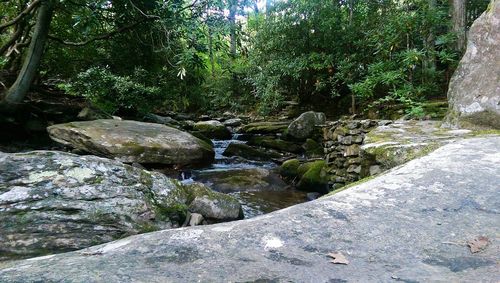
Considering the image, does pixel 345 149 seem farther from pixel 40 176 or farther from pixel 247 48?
pixel 40 176

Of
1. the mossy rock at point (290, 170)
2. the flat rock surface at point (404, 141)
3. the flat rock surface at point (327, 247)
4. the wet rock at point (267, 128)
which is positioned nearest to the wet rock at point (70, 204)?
the flat rock surface at point (327, 247)

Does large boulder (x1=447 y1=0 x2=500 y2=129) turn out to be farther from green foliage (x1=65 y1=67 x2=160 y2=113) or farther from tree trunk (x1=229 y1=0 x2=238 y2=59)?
green foliage (x1=65 y1=67 x2=160 y2=113)

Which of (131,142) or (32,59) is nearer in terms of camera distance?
(131,142)

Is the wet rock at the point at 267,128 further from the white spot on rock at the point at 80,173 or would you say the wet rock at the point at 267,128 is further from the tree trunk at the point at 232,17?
the white spot on rock at the point at 80,173

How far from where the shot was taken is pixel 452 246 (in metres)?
1.61

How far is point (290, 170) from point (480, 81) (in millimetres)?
3652

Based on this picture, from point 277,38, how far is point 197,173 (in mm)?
5522

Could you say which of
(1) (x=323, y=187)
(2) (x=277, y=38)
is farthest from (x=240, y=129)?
(1) (x=323, y=187)

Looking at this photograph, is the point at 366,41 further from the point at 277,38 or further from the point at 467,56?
the point at 467,56

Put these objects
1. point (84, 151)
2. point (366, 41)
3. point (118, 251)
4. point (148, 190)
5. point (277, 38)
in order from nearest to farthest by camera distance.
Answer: point (118, 251), point (148, 190), point (84, 151), point (366, 41), point (277, 38)

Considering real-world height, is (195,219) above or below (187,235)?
below

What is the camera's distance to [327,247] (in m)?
1.57

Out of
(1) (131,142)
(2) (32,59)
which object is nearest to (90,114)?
(2) (32,59)

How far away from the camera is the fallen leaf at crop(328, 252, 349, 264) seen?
4.69ft
